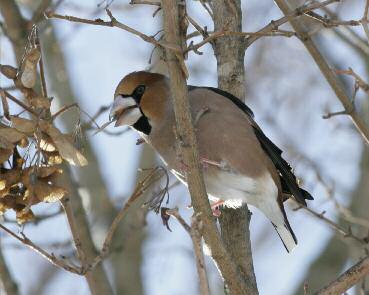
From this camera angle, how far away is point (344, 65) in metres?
6.48

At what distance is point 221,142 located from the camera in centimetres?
363

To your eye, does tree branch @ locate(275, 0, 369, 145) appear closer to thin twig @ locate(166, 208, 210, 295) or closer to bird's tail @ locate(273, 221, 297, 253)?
bird's tail @ locate(273, 221, 297, 253)

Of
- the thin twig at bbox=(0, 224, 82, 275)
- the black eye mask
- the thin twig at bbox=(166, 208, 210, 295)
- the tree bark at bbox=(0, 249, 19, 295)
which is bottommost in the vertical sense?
the thin twig at bbox=(166, 208, 210, 295)

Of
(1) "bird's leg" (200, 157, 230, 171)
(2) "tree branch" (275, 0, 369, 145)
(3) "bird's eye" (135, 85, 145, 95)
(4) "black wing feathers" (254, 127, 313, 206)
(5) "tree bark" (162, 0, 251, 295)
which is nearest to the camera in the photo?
(5) "tree bark" (162, 0, 251, 295)

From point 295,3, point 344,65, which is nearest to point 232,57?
point 295,3

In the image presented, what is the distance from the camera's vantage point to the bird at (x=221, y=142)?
3621 millimetres

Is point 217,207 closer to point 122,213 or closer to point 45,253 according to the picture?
point 122,213

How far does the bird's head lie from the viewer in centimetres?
373

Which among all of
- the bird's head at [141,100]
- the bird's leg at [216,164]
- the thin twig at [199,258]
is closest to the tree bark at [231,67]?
the bird's leg at [216,164]

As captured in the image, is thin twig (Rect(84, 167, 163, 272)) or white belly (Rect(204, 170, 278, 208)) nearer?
thin twig (Rect(84, 167, 163, 272))

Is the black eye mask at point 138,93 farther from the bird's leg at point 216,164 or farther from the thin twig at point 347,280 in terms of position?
the thin twig at point 347,280

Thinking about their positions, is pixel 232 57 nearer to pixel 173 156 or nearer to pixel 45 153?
pixel 173 156

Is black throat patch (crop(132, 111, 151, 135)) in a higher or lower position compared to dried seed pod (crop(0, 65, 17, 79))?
higher

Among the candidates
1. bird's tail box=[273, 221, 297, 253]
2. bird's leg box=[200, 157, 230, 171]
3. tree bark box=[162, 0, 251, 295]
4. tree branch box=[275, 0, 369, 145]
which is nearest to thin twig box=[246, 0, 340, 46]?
tree branch box=[275, 0, 369, 145]
